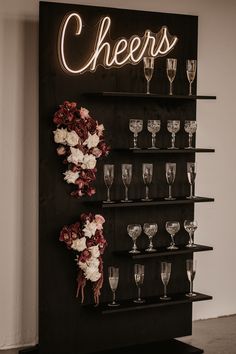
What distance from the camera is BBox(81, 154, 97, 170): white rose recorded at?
499 cm

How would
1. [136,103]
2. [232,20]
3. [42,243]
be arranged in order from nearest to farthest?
[42,243] → [136,103] → [232,20]

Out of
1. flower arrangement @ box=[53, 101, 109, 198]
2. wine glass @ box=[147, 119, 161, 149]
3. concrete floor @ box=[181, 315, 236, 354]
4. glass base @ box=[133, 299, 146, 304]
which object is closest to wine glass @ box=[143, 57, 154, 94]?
wine glass @ box=[147, 119, 161, 149]

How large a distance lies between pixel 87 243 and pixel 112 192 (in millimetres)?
443

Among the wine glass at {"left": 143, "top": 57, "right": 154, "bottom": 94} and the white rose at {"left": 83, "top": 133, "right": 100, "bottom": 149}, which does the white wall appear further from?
the wine glass at {"left": 143, "top": 57, "right": 154, "bottom": 94}

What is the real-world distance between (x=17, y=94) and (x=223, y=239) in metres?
2.28

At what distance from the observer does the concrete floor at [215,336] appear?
546cm

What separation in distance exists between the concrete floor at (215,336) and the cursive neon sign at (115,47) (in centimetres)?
217

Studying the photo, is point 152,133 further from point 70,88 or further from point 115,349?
point 115,349

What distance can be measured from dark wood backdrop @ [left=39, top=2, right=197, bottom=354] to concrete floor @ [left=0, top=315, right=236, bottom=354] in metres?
0.15

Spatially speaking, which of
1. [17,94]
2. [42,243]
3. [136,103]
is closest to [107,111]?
[136,103]

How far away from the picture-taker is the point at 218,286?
642 centimetres

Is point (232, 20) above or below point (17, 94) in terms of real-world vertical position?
above

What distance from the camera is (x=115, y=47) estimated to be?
515cm

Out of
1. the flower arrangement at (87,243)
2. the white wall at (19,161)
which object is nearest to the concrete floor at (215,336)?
the white wall at (19,161)
